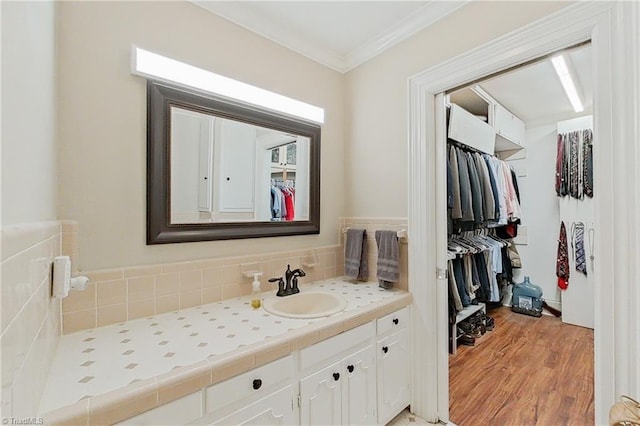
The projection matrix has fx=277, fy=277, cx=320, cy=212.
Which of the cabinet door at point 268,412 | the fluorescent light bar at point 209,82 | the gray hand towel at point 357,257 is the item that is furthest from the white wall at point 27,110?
the gray hand towel at point 357,257

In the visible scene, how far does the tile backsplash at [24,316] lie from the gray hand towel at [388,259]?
1554 millimetres

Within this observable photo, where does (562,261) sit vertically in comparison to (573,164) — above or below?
below

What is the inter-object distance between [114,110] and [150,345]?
103cm

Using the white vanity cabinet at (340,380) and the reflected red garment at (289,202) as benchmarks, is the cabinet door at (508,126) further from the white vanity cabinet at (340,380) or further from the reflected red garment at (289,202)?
the white vanity cabinet at (340,380)

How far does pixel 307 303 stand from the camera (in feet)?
5.58

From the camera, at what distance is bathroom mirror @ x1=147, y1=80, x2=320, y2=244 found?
1.36 metres

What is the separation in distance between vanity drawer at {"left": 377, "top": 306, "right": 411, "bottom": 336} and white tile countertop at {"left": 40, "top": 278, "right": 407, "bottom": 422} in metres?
0.15

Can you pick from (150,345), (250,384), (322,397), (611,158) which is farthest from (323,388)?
(611,158)

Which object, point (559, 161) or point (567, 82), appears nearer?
point (567, 82)

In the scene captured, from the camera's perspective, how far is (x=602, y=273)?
1.08 m

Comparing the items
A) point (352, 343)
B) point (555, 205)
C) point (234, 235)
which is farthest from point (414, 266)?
point (555, 205)

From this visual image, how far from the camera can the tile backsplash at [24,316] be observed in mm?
443

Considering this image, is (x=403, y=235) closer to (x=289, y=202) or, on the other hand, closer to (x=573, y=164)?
(x=289, y=202)

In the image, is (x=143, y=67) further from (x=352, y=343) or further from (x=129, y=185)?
(x=352, y=343)
